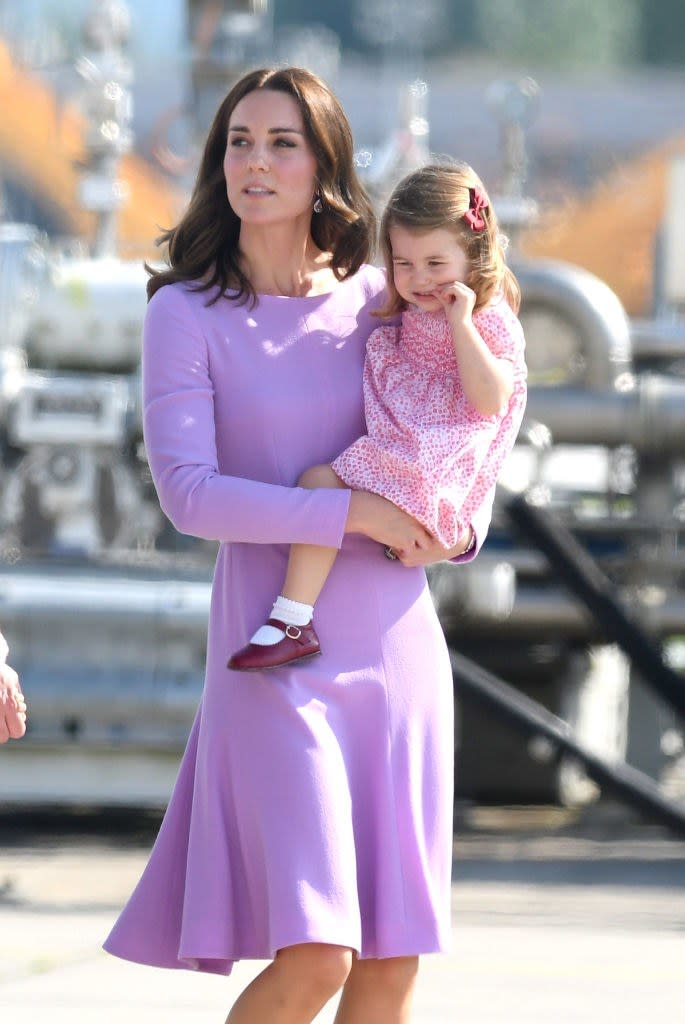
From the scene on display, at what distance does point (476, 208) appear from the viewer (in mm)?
3148

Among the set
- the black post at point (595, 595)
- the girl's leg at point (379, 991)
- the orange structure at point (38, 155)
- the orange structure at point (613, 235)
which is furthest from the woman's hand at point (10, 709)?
the orange structure at point (38, 155)

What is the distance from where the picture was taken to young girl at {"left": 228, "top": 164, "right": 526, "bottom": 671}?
3082 mm

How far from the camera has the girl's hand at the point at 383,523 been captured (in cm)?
307

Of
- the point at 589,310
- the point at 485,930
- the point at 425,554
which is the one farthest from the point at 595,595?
the point at 425,554

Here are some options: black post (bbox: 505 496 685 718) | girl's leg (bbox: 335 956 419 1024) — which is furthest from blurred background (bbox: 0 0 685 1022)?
girl's leg (bbox: 335 956 419 1024)

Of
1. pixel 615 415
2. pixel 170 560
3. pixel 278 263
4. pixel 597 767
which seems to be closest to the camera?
pixel 278 263

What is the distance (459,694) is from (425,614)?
407cm

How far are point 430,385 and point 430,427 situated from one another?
0.08 meters

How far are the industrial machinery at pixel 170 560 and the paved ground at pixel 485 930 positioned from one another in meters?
0.39

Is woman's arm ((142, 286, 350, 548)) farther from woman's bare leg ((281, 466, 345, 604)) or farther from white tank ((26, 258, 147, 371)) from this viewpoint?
white tank ((26, 258, 147, 371))

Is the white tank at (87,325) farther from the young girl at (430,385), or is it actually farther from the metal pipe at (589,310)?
the young girl at (430,385)

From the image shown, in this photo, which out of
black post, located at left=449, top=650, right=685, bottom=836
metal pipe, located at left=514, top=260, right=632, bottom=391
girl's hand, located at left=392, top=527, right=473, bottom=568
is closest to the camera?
girl's hand, located at left=392, top=527, right=473, bottom=568

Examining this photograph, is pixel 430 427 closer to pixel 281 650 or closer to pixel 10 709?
pixel 281 650

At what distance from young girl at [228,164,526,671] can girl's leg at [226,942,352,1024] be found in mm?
429
